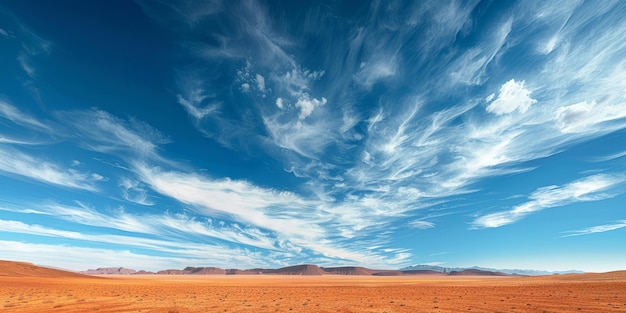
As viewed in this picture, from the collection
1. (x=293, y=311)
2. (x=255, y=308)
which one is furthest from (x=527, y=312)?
(x=255, y=308)

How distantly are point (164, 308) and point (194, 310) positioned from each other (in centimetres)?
299

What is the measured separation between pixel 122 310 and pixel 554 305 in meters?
37.7

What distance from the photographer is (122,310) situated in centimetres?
2545

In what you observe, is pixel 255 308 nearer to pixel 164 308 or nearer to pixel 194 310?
pixel 194 310

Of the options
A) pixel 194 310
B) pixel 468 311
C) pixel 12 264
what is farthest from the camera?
pixel 12 264

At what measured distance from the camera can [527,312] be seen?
75.1 feet

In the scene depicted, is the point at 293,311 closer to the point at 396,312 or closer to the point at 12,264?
the point at 396,312

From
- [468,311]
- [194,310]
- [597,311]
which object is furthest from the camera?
[194,310]

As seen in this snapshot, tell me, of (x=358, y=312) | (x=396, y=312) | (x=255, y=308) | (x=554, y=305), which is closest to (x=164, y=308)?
(x=255, y=308)

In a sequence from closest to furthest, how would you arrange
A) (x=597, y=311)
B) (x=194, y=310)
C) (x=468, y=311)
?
(x=597, y=311), (x=468, y=311), (x=194, y=310)

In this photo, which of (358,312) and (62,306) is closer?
(358,312)

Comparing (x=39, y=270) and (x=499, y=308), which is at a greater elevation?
(x=39, y=270)

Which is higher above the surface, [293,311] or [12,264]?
[12,264]

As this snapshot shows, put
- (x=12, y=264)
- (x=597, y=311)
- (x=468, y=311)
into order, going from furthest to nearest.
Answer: (x=12, y=264)
(x=468, y=311)
(x=597, y=311)
